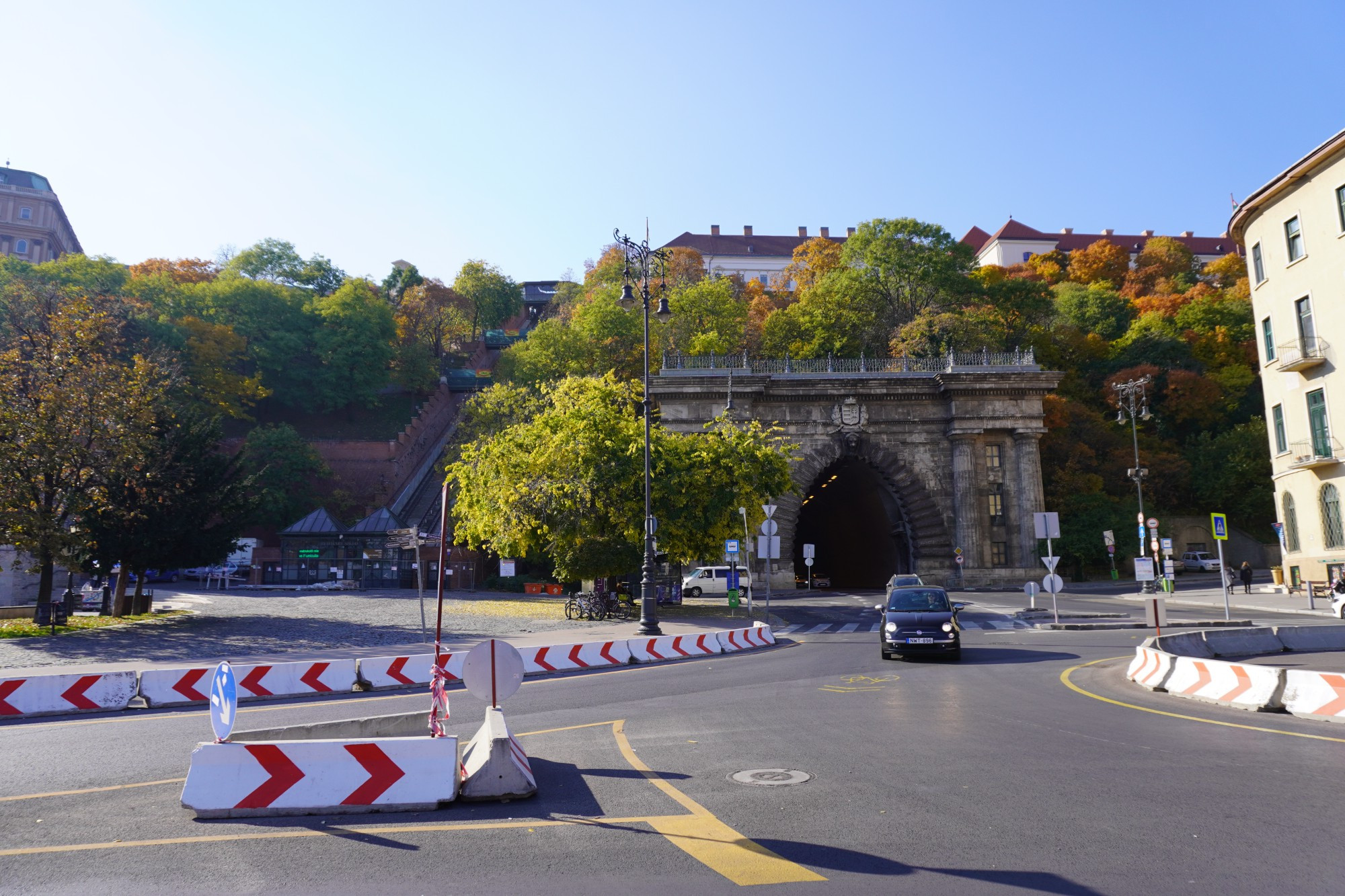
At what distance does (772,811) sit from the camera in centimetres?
663

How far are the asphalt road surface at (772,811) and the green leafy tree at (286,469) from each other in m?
56.0

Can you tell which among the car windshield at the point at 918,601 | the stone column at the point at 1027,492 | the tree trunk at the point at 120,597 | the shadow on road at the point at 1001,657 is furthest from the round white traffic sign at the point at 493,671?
the stone column at the point at 1027,492

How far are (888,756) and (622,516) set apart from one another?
23804 millimetres

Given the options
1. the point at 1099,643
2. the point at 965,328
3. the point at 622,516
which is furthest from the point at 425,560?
the point at 1099,643

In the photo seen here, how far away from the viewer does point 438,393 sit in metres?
81.3

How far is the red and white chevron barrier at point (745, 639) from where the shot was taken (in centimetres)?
2251

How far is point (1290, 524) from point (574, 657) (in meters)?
39.1

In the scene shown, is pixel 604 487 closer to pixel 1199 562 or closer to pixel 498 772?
pixel 498 772

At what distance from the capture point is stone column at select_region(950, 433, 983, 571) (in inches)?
2055

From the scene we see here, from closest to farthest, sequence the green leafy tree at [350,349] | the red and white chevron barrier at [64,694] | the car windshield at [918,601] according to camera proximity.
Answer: the red and white chevron barrier at [64,694] → the car windshield at [918,601] → the green leafy tree at [350,349]

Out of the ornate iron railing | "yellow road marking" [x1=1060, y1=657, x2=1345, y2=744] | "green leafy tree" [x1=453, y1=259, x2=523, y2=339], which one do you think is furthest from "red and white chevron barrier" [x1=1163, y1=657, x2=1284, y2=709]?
"green leafy tree" [x1=453, y1=259, x2=523, y2=339]

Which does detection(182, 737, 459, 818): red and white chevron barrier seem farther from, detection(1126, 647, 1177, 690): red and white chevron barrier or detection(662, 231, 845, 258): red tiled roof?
detection(662, 231, 845, 258): red tiled roof

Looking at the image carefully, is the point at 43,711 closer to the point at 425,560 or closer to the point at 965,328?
the point at 425,560

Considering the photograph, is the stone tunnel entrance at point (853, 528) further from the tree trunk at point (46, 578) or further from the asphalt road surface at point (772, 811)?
the asphalt road surface at point (772, 811)
